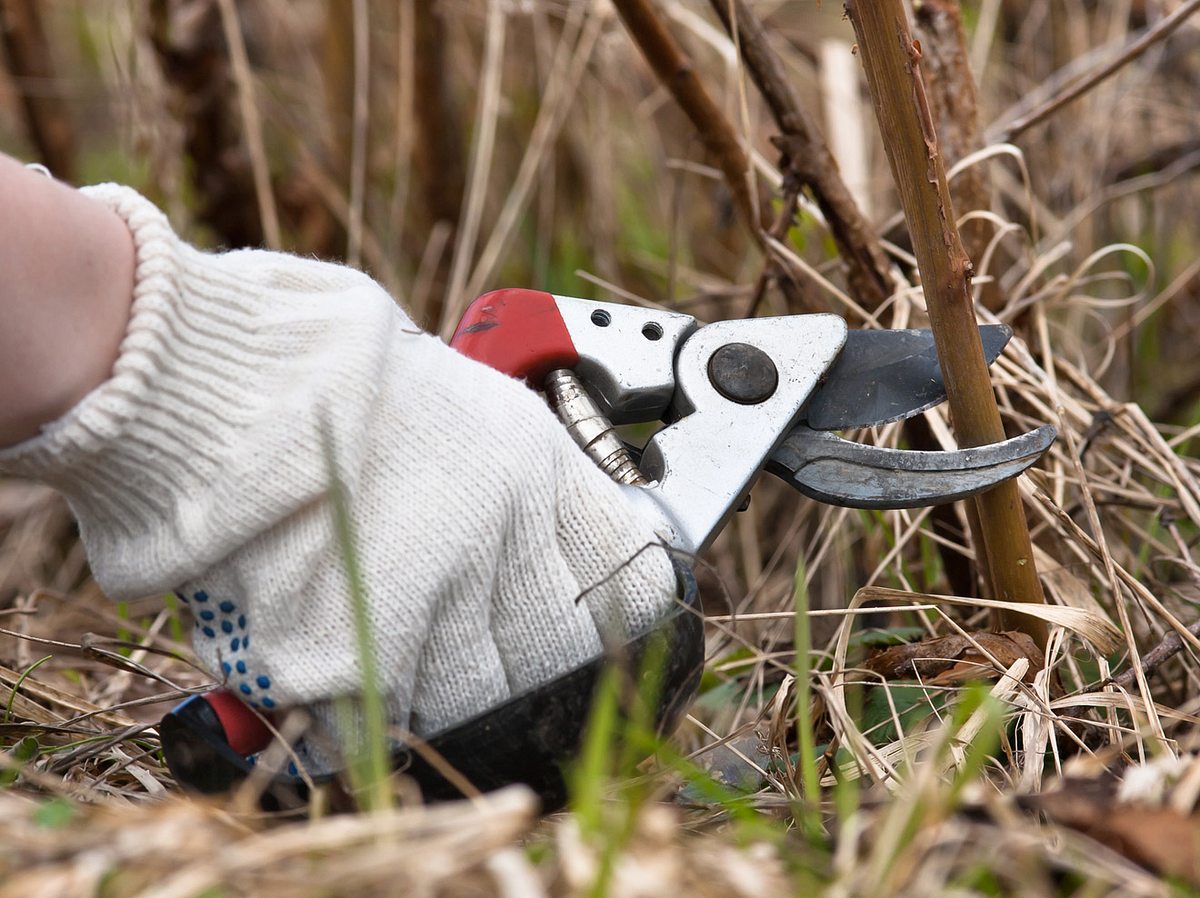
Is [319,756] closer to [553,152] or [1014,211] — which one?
[1014,211]

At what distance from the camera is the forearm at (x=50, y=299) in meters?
0.77

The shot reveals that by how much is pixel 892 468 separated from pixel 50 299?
2.21 feet

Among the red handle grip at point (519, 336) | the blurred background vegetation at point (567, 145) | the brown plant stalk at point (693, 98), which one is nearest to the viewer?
the red handle grip at point (519, 336)

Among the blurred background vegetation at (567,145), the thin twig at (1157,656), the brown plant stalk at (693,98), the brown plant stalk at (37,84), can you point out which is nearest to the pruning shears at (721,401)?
the thin twig at (1157,656)

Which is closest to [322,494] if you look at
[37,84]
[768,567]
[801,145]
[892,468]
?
[892,468]

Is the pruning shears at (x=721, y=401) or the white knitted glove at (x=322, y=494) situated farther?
the pruning shears at (x=721, y=401)

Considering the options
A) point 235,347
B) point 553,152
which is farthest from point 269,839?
point 553,152

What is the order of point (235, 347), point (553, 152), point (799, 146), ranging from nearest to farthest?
point (235, 347) → point (799, 146) → point (553, 152)

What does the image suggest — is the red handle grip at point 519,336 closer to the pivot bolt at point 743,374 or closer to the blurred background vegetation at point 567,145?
the pivot bolt at point 743,374

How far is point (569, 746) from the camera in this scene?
0.88m

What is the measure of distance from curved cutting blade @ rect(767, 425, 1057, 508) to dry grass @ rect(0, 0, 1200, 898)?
0.34 feet

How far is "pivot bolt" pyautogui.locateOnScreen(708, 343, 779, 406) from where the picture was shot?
3.50 feet

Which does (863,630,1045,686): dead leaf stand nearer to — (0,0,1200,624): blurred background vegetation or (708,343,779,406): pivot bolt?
(708,343,779,406): pivot bolt

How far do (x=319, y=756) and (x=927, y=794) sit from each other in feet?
1.53
